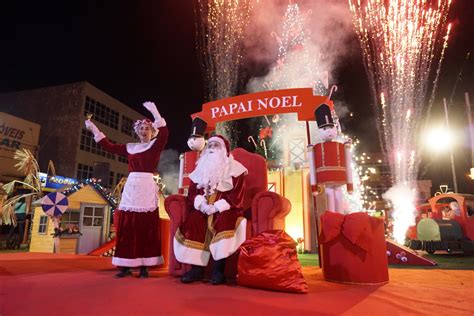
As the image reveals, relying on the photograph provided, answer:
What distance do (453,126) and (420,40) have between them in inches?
416

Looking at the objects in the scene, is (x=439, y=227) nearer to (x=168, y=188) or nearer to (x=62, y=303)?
(x=62, y=303)

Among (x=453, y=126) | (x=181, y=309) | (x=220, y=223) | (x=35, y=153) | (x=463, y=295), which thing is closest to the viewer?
(x=181, y=309)

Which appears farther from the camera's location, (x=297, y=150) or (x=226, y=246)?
(x=297, y=150)

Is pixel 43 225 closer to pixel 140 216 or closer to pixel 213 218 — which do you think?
pixel 140 216

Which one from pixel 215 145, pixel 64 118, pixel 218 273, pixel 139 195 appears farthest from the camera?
pixel 64 118

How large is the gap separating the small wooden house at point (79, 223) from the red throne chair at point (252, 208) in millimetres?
6105

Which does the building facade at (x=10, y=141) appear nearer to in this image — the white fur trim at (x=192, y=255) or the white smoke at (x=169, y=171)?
the white smoke at (x=169, y=171)

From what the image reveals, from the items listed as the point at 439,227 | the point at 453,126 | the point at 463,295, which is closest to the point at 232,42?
the point at 439,227

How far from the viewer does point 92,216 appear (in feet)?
30.3

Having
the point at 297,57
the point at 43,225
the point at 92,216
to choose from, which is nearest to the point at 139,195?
the point at 92,216

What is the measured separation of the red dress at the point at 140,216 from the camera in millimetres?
3361

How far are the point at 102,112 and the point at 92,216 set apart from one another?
53.8 ft

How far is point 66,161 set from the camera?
20.7m

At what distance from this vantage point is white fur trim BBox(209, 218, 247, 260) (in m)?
3.00
